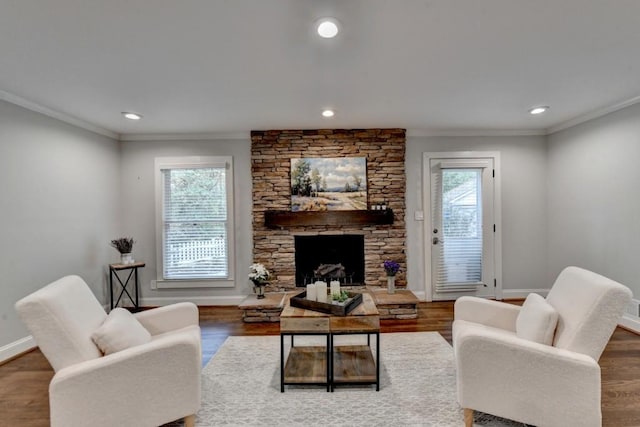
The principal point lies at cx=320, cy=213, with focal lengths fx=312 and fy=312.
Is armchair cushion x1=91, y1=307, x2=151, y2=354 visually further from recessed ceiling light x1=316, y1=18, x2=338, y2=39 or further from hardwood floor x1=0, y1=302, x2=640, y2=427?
recessed ceiling light x1=316, y1=18, x2=338, y2=39

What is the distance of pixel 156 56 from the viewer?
2188 mm

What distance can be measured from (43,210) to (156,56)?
2361 millimetres

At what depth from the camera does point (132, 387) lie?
171 centimetres

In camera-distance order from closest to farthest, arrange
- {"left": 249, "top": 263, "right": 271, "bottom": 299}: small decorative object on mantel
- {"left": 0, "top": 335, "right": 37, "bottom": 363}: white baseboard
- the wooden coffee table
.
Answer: the wooden coffee table, {"left": 0, "top": 335, "right": 37, "bottom": 363}: white baseboard, {"left": 249, "top": 263, "right": 271, "bottom": 299}: small decorative object on mantel

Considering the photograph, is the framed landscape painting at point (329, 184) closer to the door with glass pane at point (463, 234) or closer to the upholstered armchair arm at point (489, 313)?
the door with glass pane at point (463, 234)

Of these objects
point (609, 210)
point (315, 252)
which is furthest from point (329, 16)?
point (609, 210)

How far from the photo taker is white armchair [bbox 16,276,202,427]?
1.62m

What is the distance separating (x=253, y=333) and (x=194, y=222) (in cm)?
190

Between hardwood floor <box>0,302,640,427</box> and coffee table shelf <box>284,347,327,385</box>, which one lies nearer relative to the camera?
hardwood floor <box>0,302,640,427</box>

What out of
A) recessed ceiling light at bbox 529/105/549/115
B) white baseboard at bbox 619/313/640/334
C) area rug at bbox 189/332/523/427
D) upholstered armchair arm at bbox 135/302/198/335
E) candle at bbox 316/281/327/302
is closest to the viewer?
area rug at bbox 189/332/523/427

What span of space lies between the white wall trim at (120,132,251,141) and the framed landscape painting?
90cm

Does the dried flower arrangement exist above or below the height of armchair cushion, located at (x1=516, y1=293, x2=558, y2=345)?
above

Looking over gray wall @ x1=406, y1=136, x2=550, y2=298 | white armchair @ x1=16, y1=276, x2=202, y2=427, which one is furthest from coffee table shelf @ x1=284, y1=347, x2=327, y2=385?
gray wall @ x1=406, y1=136, x2=550, y2=298

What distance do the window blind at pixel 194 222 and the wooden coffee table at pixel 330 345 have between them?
2.29 m
